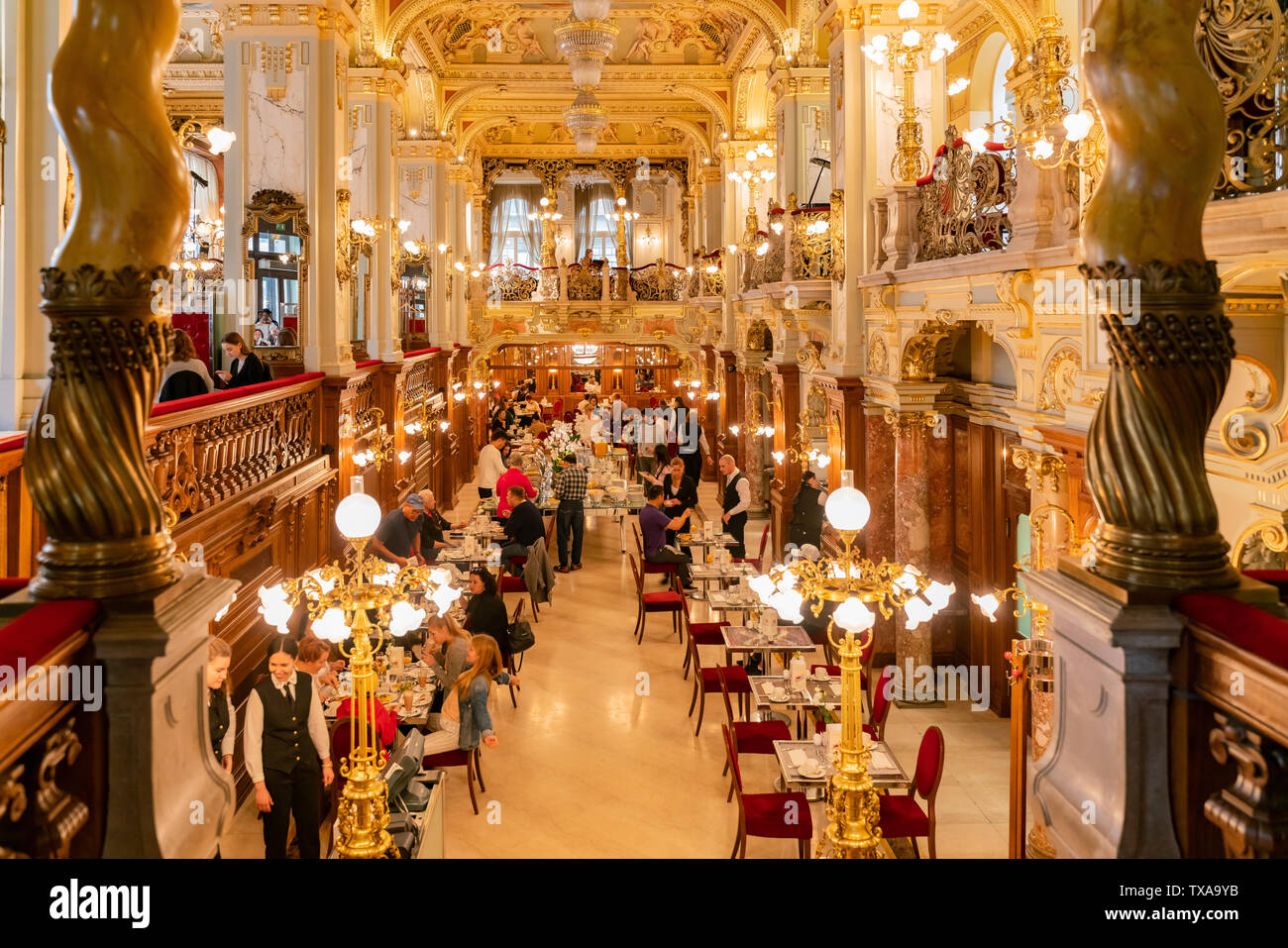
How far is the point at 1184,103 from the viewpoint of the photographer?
262 centimetres

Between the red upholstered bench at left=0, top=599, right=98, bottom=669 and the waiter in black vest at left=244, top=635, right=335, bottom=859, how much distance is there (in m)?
3.81

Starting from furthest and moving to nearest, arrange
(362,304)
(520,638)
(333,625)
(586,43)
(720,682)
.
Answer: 1. (362,304)
2. (586,43)
3. (520,638)
4. (720,682)
5. (333,625)

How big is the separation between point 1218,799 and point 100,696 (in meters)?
2.65

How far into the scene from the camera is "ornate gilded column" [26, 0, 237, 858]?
242 centimetres

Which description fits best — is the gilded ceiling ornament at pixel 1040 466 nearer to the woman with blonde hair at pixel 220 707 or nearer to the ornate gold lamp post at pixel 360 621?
the ornate gold lamp post at pixel 360 621

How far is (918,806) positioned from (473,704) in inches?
129

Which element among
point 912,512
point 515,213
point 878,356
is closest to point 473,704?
point 912,512

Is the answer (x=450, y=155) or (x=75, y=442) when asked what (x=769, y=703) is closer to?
(x=75, y=442)

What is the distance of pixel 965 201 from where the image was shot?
7.85 m

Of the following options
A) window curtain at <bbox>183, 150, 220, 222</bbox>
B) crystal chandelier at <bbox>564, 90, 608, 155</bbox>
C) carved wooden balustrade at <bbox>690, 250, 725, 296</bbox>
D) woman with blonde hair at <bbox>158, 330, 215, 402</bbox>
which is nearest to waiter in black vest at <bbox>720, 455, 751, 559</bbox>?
crystal chandelier at <bbox>564, 90, 608, 155</bbox>

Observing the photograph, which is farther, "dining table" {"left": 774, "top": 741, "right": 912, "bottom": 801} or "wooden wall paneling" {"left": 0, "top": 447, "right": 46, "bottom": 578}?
"dining table" {"left": 774, "top": 741, "right": 912, "bottom": 801}

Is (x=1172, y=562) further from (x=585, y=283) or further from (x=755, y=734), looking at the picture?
(x=585, y=283)

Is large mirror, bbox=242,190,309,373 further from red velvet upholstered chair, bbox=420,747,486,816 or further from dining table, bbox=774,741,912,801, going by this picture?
dining table, bbox=774,741,912,801

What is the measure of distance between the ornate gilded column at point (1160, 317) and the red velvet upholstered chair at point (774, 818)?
4170 millimetres
